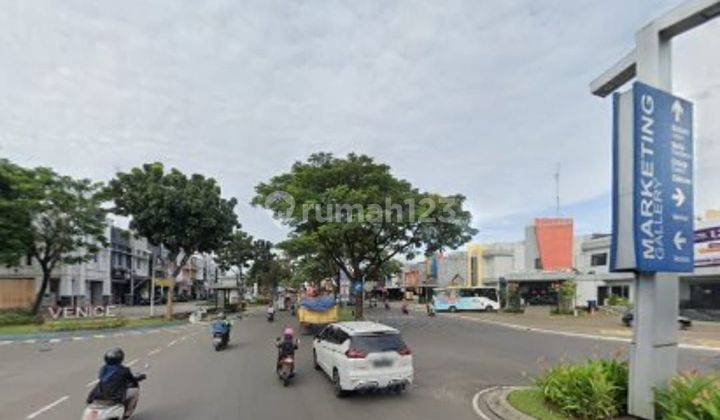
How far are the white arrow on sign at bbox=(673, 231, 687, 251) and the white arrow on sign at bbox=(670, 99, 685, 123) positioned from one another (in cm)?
208

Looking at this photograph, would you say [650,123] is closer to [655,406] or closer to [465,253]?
[655,406]

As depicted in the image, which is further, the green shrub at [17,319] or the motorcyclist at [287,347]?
the green shrub at [17,319]

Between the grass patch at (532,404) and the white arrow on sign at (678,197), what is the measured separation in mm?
4418

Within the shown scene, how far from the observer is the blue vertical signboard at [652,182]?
31.8 ft

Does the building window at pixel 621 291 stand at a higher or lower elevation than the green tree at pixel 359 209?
lower

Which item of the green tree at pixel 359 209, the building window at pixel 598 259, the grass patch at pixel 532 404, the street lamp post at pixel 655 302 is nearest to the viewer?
the street lamp post at pixel 655 302

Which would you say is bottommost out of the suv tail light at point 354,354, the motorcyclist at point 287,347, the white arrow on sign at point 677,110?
the motorcyclist at point 287,347

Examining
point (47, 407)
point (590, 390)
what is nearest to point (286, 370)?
point (47, 407)

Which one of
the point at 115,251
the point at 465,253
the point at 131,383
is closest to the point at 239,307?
the point at 115,251

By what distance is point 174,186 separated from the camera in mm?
43062

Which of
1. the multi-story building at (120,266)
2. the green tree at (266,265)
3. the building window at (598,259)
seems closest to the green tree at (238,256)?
the green tree at (266,265)

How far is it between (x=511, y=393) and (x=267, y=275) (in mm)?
70735

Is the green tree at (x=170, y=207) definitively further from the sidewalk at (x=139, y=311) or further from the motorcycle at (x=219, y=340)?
the motorcycle at (x=219, y=340)

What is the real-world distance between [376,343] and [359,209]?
17.6 metres
